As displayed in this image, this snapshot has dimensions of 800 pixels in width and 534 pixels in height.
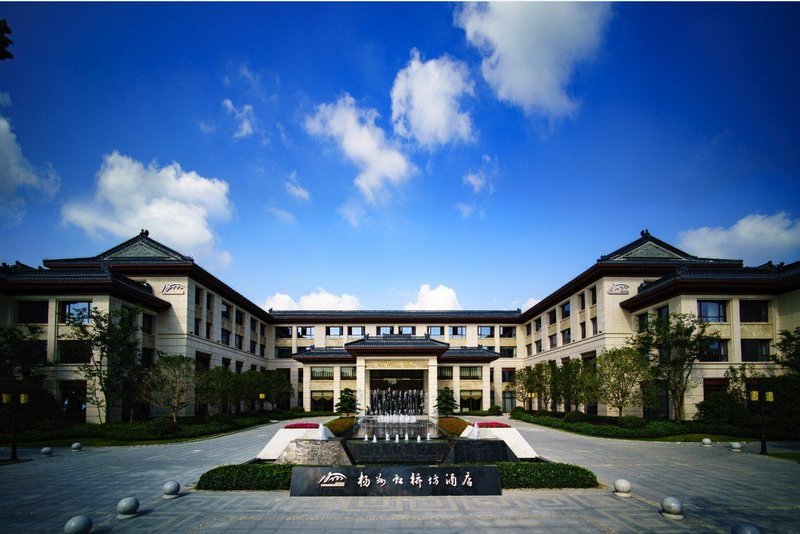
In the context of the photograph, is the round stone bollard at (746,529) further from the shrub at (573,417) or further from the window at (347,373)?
the window at (347,373)

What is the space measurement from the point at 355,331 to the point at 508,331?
1826cm

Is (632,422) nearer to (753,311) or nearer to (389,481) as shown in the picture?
(753,311)

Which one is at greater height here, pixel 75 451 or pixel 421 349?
pixel 421 349

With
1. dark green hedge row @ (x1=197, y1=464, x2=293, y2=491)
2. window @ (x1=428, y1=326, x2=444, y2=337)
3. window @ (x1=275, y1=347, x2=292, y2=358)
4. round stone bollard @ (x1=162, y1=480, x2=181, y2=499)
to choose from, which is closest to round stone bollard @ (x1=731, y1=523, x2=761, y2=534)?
dark green hedge row @ (x1=197, y1=464, x2=293, y2=491)

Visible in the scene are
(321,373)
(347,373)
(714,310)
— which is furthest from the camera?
(321,373)

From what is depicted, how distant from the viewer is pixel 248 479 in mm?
13086

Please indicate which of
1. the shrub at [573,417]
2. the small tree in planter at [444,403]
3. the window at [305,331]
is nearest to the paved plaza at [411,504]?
the shrub at [573,417]

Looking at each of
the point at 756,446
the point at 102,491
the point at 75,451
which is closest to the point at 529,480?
the point at 102,491

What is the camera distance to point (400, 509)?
36.5ft

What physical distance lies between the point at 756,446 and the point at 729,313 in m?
10.4

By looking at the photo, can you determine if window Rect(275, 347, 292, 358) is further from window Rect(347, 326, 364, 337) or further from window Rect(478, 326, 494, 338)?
window Rect(478, 326, 494, 338)

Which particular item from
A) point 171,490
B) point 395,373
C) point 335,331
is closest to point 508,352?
point 395,373

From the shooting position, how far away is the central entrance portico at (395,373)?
41.1 meters

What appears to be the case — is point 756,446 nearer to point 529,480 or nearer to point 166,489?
point 529,480
